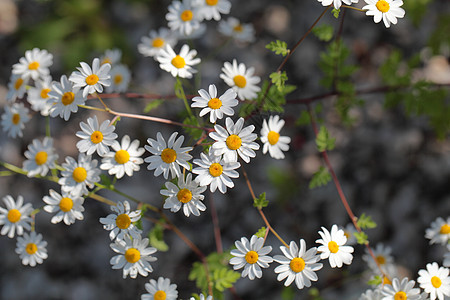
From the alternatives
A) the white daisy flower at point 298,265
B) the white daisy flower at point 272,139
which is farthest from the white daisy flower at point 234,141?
the white daisy flower at point 298,265

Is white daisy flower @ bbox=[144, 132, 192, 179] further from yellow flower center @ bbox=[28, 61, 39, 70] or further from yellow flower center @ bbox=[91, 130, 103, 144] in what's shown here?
yellow flower center @ bbox=[28, 61, 39, 70]

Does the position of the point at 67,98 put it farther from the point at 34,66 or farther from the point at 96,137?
the point at 34,66

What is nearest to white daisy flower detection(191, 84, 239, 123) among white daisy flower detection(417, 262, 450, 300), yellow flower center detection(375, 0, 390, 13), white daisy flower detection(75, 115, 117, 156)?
white daisy flower detection(75, 115, 117, 156)

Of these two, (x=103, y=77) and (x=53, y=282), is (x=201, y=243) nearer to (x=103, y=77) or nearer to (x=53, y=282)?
(x=53, y=282)

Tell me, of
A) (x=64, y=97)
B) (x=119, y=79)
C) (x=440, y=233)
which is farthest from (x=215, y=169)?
(x=440, y=233)

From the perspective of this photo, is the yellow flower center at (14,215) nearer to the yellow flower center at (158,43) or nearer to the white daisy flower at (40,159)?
the white daisy flower at (40,159)

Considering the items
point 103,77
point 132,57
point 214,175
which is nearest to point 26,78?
point 103,77
